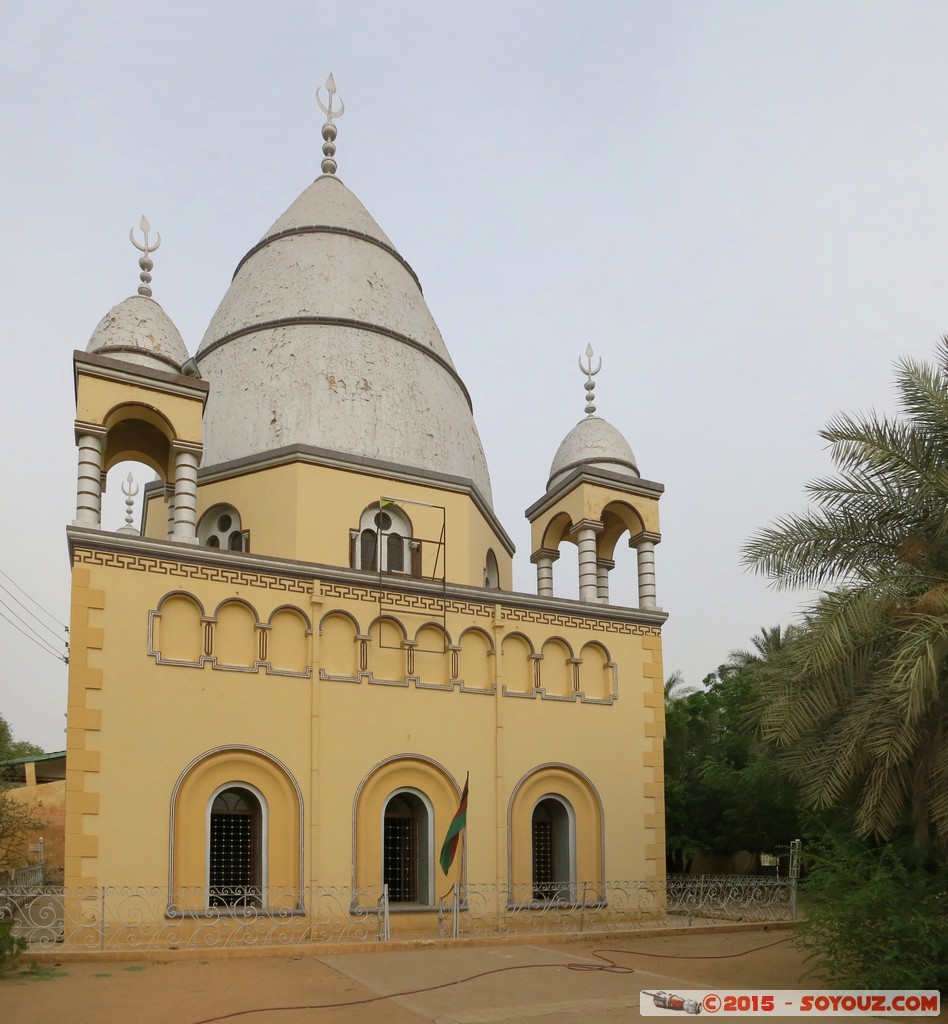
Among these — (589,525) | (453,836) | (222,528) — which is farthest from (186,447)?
(589,525)

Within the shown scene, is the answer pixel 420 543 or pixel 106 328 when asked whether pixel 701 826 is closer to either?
pixel 420 543

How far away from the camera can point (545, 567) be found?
64.7 feet

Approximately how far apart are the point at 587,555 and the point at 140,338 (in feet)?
27.0

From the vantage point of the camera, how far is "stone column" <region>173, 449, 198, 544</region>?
1430cm

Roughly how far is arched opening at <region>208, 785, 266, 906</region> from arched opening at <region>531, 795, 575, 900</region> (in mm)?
4490

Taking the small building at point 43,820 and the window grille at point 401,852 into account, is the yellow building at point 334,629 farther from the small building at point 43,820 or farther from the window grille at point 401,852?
the small building at point 43,820

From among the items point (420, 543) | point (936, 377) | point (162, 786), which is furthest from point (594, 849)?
point (936, 377)

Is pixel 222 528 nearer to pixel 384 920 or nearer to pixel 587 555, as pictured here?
pixel 587 555

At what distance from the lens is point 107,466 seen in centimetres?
1655

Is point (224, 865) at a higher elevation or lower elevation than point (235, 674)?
lower

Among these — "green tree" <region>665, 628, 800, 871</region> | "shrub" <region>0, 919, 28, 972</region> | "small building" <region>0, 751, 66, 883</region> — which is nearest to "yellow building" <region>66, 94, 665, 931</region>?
"shrub" <region>0, 919, 28, 972</region>

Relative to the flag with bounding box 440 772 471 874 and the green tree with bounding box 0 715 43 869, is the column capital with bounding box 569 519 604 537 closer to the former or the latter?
the flag with bounding box 440 772 471 874

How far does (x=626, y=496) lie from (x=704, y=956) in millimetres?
8358

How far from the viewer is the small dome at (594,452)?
18.9 metres
